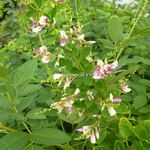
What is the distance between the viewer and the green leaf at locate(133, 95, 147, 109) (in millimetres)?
1052

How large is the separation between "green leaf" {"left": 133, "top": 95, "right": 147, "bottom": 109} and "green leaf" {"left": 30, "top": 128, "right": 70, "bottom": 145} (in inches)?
16.6

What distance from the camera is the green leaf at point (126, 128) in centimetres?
65

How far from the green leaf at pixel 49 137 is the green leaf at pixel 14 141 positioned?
24 mm

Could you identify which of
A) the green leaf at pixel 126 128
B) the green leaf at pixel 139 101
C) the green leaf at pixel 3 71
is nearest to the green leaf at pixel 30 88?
the green leaf at pixel 3 71

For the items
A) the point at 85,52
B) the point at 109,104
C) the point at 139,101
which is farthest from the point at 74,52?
the point at 139,101

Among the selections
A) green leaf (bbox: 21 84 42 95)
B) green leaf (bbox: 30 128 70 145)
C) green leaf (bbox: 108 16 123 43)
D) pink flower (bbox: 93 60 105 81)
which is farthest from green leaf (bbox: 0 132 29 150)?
green leaf (bbox: 108 16 123 43)

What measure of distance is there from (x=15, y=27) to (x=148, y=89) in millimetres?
1077

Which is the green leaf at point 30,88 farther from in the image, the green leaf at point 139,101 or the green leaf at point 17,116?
the green leaf at point 139,101

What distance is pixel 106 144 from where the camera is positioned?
2.64ft

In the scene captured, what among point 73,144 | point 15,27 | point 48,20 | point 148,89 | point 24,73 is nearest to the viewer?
point 48,20

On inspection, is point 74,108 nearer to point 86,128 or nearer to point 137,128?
point 86,128

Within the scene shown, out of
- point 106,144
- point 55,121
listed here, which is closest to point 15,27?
point 55,121

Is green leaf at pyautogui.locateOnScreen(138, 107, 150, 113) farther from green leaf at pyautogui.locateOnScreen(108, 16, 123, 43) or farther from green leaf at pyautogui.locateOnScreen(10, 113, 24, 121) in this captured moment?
green leaf at pyautogui.locateOnScreen(10, 113, 24, 121)

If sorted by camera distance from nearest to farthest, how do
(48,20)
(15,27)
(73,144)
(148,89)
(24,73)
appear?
(48,20) → (24,73) → (73,144) → (148,89) → (15,27)
